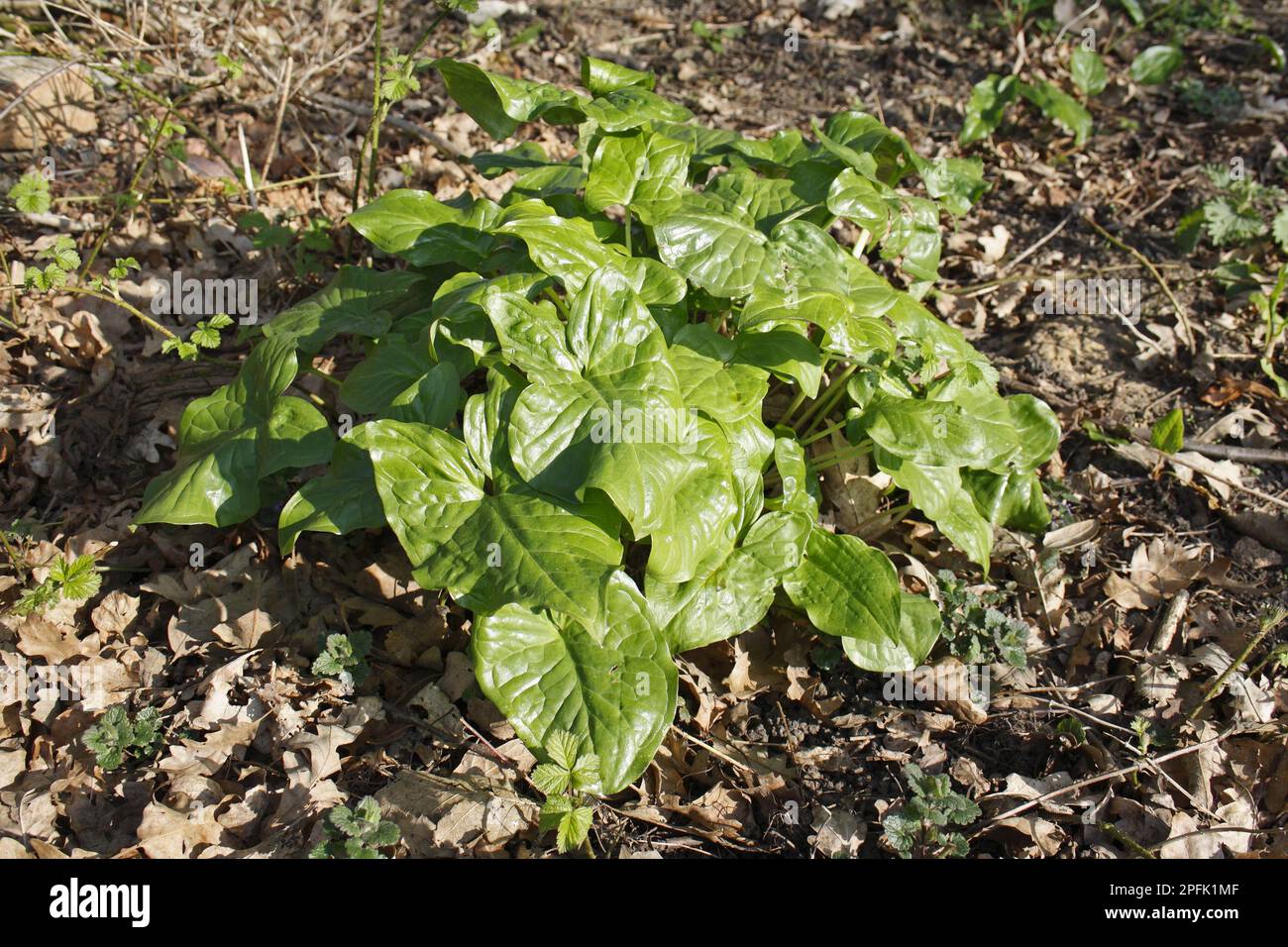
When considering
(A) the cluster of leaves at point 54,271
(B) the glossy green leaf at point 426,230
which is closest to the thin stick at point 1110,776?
(B) the glossy green leaf at point 426,230

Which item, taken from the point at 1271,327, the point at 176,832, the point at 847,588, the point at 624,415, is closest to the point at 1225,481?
the point at 1271,327

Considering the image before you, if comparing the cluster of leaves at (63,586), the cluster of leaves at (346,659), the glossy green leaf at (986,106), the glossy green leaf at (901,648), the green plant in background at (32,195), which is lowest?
the cluster of leaves at (346,659)

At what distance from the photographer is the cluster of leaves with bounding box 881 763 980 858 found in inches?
104

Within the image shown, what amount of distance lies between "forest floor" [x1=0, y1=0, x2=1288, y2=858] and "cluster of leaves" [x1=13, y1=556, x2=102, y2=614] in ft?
0.77

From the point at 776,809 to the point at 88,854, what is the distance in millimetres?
1916

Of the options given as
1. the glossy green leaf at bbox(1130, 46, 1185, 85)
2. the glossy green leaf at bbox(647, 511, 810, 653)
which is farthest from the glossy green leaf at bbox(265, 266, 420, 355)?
the glossy green leaf at bbox(1130, 46, 1185, 85)

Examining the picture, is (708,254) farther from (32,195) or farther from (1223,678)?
(32,195)

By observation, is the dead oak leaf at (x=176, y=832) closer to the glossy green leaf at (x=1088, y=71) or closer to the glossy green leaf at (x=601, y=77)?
the glossy green leaf at (x=601, y=77)

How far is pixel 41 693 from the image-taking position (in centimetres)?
299

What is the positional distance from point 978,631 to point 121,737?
2.65 metres

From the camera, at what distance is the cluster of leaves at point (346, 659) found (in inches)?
117

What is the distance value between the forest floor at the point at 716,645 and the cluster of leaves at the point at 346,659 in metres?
0.08

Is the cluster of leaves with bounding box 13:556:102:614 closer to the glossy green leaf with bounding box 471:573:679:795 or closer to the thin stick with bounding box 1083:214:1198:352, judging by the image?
the glossy green leaf with bounding box 471:573:679:795
